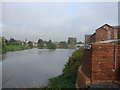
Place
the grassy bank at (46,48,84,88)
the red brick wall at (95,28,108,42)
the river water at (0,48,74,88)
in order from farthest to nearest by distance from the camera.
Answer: the red brick wall at (95,28,108,42) → the river water at (0,48,74,88) → the grassy bank at (46,48,84,88)

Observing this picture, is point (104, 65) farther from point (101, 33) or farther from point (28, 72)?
point (101, 33)

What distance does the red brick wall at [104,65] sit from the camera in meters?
2.16

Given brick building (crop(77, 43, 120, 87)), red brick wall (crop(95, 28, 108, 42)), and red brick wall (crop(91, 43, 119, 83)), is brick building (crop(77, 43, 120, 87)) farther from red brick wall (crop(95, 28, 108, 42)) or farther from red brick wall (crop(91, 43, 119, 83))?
red brick wall (crop(95, 28, 108, 42))

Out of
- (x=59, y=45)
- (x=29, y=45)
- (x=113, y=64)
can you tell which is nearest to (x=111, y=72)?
(x=113, y=64)

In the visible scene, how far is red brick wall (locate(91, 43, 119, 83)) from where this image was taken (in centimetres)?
216

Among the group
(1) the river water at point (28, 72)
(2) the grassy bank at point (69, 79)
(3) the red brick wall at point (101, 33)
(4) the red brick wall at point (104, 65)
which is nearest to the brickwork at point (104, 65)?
→ (4) the red brick wall at point (104, 65)

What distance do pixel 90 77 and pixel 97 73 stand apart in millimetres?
166

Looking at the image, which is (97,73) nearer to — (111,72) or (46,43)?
(111,72)

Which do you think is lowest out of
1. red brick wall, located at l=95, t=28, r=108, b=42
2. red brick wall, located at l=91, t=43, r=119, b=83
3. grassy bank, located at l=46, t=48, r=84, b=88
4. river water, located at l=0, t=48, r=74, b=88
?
river water, located at l=0, t=48, r=74, b=88

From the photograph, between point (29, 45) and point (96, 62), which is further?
point (29, 45)

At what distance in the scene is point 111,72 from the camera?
2.17 metres

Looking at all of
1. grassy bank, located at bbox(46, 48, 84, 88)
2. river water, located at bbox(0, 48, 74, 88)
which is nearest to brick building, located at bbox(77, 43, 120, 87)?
grassy bank, located at bbox(46, 48, 84, 88)

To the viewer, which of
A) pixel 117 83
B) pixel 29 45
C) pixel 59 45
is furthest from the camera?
pixel 29 45

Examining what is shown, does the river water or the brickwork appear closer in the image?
the brickwork
